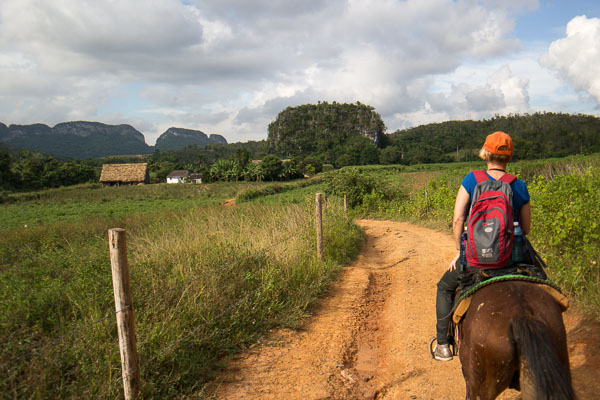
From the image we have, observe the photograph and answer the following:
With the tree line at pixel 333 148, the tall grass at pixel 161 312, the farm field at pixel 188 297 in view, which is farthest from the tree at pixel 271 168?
the tall grass at pixel 161 312

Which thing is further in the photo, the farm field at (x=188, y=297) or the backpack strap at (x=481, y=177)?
the farm field at (x=188, y=297)

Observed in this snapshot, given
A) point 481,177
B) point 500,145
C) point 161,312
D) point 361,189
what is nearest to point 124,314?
point 161,312

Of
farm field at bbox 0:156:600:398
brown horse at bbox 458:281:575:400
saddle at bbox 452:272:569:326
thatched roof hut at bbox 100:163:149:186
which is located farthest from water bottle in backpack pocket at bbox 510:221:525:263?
thatched roof hut at bbox 100:163:149:186

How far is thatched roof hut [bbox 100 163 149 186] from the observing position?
200 feet

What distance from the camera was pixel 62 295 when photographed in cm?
388

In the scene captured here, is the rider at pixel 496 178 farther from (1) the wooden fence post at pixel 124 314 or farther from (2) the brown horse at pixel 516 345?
(1) the wooden fence post at pixel 124 314

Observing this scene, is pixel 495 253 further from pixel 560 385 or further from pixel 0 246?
pixel 0 246

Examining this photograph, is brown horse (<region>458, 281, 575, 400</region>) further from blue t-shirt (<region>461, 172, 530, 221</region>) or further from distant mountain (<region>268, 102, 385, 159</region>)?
distant mountain (<region>268, 102, 385, 159</region>)

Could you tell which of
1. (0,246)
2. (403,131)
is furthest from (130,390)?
(403,131)

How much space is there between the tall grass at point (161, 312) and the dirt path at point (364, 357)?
0.31 m

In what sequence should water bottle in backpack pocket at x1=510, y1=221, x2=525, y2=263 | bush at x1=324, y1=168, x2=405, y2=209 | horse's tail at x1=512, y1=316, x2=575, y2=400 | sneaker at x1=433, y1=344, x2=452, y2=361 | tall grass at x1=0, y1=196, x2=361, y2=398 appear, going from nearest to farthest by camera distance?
horse's tail at x1=512, y1=316, x2=575, y2=400, water bottle in backpack pocket at x1=510, y1=221, x2=525, y2=263, tall grass at x1=0, y1=196, x2=361, y2=398, sneaker at x1=433, y1=344, x2=452, y2=361, bush at x1=324, y1=168, x2=405, y2=209

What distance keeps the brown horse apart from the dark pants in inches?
23.3

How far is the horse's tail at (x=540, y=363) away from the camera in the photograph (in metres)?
1.72

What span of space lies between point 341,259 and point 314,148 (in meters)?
118
